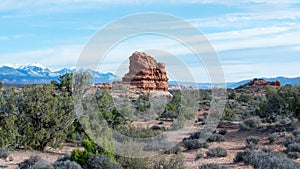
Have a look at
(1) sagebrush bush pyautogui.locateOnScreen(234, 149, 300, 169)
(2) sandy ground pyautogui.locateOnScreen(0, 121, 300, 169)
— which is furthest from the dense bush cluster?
(1) sagebrush bush pyautogui.locateOnScreen(234, 149, 300, 169)

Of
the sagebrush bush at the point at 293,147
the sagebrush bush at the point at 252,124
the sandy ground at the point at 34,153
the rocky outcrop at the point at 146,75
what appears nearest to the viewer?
the sandy ground at the point at 34,153

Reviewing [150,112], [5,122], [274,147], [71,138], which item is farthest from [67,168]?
[150,112]

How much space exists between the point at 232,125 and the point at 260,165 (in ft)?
44.3

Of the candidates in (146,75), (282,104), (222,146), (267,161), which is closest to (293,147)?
(222,146)

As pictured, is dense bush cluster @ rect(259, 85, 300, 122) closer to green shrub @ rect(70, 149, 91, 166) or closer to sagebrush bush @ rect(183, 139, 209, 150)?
sagebrush bush @ rect(183, 139, 209, 150)

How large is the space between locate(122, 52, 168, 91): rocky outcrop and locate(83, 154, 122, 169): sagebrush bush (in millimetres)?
47621

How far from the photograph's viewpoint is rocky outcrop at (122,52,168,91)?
2372 inches

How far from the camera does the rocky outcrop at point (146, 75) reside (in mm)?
60250

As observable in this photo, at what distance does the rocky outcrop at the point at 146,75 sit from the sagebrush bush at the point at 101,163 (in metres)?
47.6

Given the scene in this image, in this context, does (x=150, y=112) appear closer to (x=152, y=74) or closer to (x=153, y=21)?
(x=153, y=21)

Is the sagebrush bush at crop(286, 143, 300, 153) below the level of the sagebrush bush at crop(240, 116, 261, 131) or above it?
below

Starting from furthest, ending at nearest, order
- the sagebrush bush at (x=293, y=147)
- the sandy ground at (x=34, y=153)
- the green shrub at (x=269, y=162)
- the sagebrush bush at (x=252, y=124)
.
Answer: the sagebrush bush at (x=252, y=124) < the sagebrush bush at (x=293, y=147) < the sandy ground at (x=34, y=153) < the green shrub at (x=269, y=162)

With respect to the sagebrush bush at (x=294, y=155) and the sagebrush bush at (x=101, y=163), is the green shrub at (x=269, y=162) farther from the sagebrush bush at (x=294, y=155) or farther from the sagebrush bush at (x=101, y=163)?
the sagebrush bush at (x=101, y=163)

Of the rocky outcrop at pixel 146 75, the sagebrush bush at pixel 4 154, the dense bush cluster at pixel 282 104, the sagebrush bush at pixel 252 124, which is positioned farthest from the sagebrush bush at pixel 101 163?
the rocky outcrop at pixel 146 75
